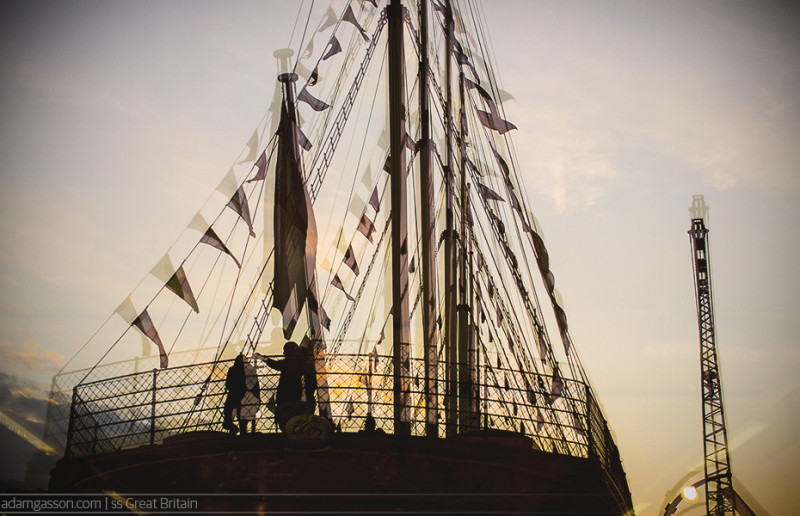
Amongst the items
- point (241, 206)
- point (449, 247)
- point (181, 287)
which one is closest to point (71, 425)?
point (181, 287)

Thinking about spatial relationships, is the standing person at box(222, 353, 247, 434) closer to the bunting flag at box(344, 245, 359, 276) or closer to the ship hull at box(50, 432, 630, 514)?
the ship hull at box(50, 432, 630, 514)

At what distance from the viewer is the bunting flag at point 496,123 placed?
1386 cm

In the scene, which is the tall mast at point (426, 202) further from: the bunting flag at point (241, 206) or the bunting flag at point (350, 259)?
the bunting flag at point (241, 206)

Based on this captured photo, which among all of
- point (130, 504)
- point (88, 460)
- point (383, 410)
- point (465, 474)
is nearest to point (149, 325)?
point (88, 460)

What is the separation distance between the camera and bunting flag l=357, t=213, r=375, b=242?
647 inches

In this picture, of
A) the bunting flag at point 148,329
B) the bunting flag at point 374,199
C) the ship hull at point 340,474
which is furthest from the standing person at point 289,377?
the bunting flag at point 374,199

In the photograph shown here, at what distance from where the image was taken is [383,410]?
416 inches

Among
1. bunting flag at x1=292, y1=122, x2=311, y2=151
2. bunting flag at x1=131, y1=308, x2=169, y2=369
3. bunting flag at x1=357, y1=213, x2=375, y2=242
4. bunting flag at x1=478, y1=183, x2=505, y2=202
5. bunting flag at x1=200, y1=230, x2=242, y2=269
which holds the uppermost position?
bunting flag at x1=292, y1=122, x2=311, y2=151

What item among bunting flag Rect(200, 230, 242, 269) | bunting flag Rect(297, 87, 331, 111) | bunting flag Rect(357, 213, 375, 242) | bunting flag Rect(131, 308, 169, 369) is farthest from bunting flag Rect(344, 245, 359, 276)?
bunting flag Rect(131, 308, 169, 369)

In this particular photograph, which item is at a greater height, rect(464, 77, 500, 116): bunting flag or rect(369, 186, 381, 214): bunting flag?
rect(464, 77, 500, 116): bunting flag

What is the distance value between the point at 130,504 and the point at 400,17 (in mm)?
10398

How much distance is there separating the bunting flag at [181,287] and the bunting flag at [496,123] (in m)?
6.75

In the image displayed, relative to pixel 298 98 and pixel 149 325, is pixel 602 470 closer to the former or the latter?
pixel 149 325

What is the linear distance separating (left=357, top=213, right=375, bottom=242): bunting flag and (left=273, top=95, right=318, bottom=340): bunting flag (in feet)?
8.26
